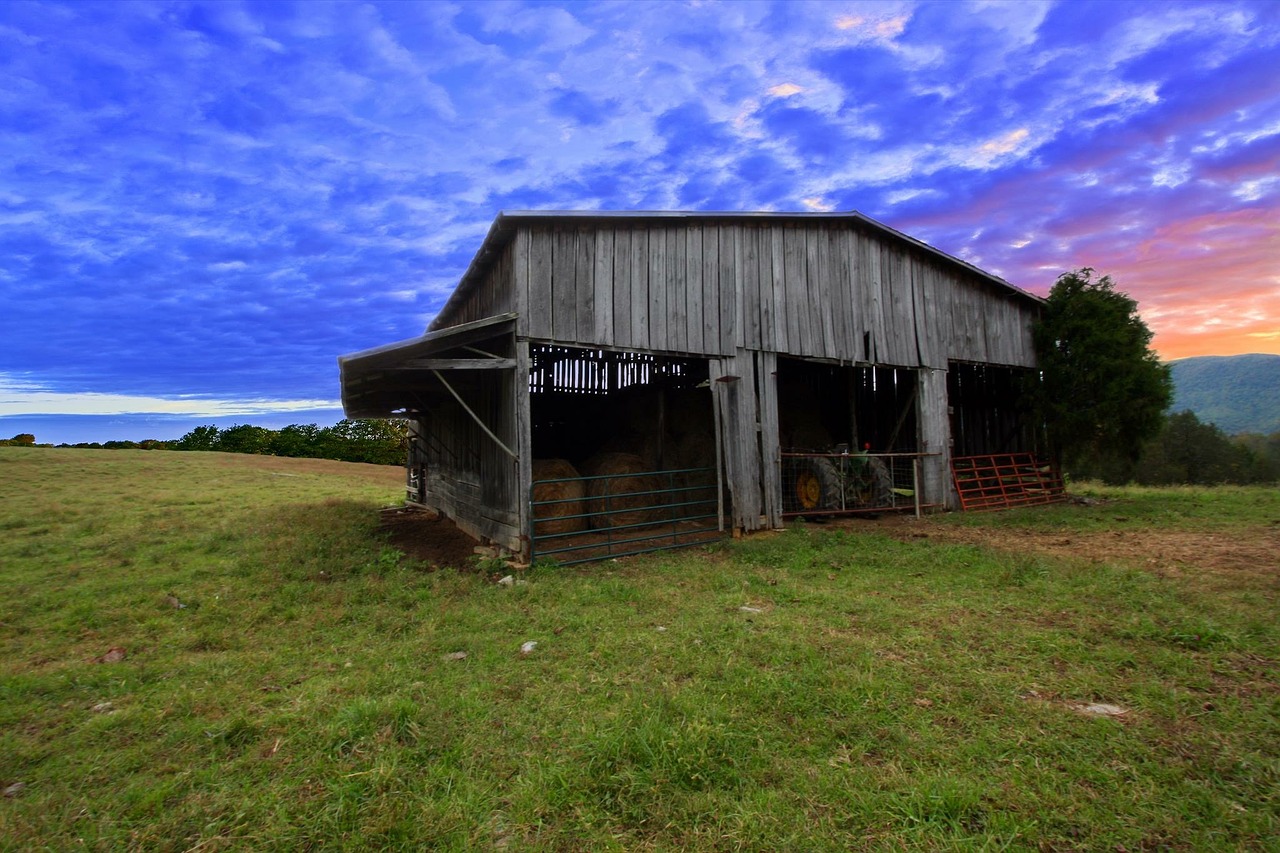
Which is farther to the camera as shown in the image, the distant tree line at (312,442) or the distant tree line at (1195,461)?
the distant tree line at (312,442)

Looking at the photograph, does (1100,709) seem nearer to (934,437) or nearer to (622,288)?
(622,288)

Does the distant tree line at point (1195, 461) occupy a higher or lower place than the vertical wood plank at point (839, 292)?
lower

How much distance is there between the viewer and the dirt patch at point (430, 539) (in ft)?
32.2

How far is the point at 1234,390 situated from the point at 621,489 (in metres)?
130

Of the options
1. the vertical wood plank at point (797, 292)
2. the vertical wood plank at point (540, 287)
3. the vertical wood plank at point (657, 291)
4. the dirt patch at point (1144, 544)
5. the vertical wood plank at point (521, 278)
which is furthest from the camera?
the vertical wood plank at point (797, 292)

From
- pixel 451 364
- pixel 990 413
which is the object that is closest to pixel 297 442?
pixel 451 364

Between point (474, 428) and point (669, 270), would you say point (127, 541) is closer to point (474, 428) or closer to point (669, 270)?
point (474, 428)

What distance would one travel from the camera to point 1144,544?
29.6 feet

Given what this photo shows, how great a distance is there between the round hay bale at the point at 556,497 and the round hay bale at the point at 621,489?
380mm

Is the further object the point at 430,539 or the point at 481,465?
the point at 430,539

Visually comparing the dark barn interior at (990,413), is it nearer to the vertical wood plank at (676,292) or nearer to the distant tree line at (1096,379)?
the distant tree line at (1096,379)

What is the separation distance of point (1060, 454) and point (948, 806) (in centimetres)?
1720

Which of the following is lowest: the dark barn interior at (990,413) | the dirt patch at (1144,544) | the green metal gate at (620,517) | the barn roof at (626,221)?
the dirt patch at (1144,544)

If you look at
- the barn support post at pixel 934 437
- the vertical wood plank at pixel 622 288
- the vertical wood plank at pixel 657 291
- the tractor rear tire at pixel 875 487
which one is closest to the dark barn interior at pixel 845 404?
the barn support post at pixel 934 437
